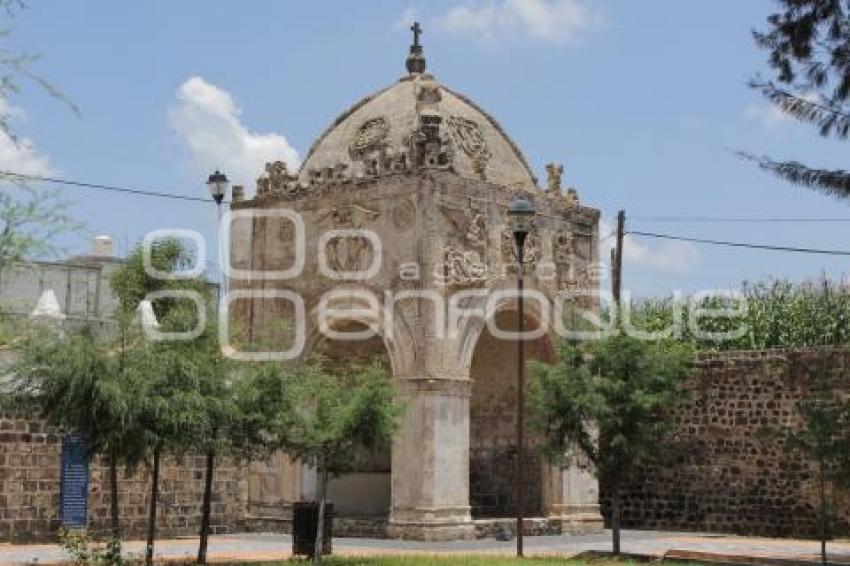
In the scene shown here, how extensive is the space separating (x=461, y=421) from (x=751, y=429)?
613 centimetres

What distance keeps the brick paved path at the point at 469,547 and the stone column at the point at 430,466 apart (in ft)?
1.35

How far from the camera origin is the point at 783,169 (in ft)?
49.4

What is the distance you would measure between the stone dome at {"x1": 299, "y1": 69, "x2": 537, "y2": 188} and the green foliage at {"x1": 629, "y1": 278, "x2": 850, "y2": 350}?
372 inches

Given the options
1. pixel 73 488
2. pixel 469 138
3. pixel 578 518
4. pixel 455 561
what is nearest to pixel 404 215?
pixel 469 138

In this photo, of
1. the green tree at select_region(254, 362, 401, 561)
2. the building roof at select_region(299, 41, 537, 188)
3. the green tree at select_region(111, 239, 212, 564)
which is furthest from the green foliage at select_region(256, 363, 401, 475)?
the building roof at select_region(299, 41, 537, 188)

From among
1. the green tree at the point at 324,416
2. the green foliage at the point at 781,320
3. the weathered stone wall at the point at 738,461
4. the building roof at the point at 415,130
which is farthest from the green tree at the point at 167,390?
the green foliage at the point at 781,320

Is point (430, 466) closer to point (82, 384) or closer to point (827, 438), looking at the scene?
point (827, 438)

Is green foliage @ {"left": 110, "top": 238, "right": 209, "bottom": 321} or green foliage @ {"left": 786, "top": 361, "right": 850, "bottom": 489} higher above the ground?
green foliage @ {"left": 110, "top": 238, "right": 209, "bottom": 321}

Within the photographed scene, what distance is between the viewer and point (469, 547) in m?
20.4

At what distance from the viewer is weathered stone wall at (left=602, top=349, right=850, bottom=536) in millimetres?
23672

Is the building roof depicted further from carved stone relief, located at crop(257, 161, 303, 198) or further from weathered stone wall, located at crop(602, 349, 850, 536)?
weathered stone wall, located at crop(602, 349, 850, 536)

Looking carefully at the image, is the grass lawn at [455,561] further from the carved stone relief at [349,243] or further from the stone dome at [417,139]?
the stone dome at [417,139]

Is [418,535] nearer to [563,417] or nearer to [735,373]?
[563,417]

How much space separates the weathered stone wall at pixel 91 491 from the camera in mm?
19719
